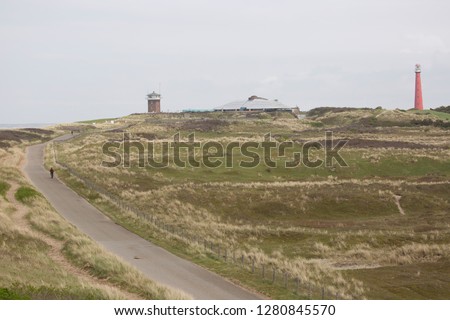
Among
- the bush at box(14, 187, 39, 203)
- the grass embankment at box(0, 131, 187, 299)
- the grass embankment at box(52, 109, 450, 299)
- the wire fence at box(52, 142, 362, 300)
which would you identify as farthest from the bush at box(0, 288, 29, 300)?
the bush at box(14, 187, 39, 203)

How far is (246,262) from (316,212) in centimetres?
1977

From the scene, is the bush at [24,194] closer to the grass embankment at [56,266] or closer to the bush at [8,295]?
the grass embankment at [56,266]

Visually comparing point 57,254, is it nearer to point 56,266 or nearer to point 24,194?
point 56,266

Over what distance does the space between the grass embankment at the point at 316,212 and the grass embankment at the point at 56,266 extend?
14.5 feet

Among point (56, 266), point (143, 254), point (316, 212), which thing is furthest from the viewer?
point (316, 212)

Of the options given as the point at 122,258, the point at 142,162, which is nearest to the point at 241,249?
the point at 122,258

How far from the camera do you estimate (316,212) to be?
48281 millimetres

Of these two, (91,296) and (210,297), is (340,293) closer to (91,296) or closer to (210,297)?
(210,297)

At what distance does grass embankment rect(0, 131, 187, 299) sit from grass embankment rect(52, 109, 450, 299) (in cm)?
443

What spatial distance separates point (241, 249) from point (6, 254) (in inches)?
505

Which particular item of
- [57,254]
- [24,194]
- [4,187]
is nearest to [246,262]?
[57,254]

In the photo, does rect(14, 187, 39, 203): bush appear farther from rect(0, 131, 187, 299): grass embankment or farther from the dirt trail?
rect(0, 131, 187, 299): grass embankment

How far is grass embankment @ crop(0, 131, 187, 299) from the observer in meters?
20.3

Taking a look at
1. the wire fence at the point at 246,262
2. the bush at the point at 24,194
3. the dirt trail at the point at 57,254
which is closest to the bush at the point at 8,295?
the dirt trail at the point at 57,254
